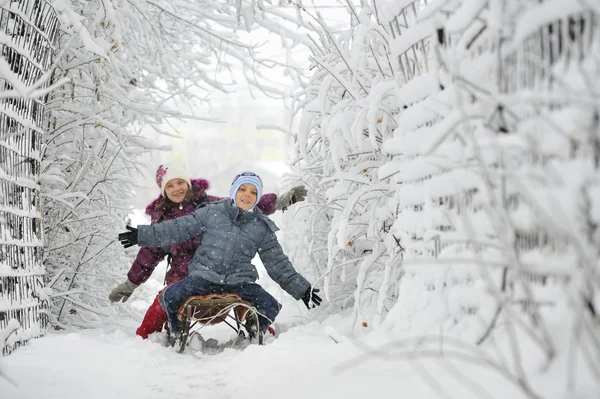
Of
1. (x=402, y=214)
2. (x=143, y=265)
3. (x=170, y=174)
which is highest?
(x=170, y=174)

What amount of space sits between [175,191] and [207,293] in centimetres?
111

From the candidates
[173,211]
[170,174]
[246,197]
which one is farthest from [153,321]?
[170,174]

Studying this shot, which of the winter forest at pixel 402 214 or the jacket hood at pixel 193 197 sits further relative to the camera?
the jacket hood at pixel 193 197

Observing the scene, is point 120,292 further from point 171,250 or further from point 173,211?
point 173,211

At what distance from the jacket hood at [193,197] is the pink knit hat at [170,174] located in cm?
7

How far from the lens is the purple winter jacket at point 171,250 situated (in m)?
4.38

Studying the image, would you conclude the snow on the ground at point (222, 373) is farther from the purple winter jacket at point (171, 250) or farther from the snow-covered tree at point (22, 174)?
the purple winter jacket at point (171, 250)

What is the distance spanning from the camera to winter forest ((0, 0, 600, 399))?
3.50 feet

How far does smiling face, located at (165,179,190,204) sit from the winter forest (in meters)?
0.33

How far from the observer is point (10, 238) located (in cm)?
261

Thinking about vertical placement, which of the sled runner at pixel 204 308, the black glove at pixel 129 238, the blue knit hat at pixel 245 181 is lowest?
the sled runner at pixel 204 308

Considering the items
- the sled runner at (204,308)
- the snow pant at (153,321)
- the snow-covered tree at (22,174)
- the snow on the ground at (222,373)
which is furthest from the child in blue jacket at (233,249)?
the snow-covered tree at (22,174)

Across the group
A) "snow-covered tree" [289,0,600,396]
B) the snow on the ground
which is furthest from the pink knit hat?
"snow-covered tree" [289,0,600,396]

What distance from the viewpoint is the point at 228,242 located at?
3.89m
